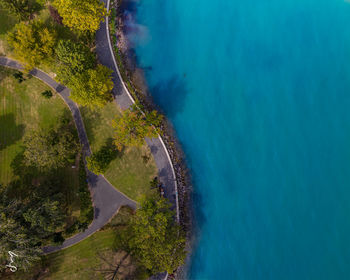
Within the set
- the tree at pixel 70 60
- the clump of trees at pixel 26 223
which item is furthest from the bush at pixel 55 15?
the clump of trees at pixel 26 223

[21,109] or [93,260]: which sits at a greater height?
[21,109]

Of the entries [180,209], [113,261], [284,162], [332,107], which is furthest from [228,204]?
[332,107]

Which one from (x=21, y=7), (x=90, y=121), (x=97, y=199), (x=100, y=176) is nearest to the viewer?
(x=21, y=7)

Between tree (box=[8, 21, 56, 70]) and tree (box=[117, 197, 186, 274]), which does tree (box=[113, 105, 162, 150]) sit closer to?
tree (box=[117, 197, 186, 274])

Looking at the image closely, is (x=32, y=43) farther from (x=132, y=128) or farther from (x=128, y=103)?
(x=132, y=128)

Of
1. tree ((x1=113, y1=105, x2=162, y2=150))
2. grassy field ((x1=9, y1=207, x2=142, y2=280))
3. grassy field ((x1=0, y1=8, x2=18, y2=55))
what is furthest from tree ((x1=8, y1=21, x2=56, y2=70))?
grassy field ((x1=9, y1=207, x2=142, y2=280))

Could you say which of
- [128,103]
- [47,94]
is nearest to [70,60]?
[47,94]
